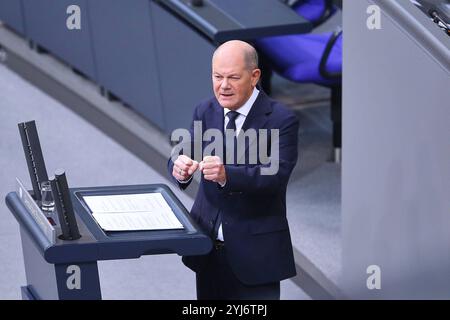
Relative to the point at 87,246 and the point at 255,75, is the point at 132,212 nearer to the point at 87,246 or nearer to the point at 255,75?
the point at 87,246

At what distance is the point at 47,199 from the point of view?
3.41 meters

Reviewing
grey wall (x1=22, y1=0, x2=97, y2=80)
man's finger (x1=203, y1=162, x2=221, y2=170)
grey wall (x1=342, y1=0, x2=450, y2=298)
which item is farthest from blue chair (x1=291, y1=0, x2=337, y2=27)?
man's finger (x1=203, y1=162, x2=221, y2=170)

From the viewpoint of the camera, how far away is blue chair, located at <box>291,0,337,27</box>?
6.59 meters

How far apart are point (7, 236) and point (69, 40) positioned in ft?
3.70

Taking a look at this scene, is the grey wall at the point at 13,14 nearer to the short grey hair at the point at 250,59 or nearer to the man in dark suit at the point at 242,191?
the man in dark suit at the point at 242,191

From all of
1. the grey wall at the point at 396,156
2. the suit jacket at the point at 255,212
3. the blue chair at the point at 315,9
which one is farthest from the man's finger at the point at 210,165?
the blue chair at the point at 315,9

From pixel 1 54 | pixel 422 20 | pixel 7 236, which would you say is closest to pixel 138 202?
pixel 422 20

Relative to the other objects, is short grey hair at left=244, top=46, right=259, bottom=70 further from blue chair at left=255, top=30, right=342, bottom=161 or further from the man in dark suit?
blue chair at left=255, top=30, right=342, bottom=161

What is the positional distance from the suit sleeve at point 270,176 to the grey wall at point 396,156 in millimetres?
1172

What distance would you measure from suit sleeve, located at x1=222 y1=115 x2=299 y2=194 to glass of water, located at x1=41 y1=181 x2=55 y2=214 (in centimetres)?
48

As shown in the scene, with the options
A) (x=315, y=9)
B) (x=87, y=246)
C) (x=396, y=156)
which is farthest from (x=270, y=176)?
(x=315, y=9)

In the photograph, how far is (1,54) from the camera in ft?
20.3

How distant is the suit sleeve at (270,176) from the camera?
11.0 feet

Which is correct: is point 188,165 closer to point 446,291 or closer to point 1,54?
point 446,291
